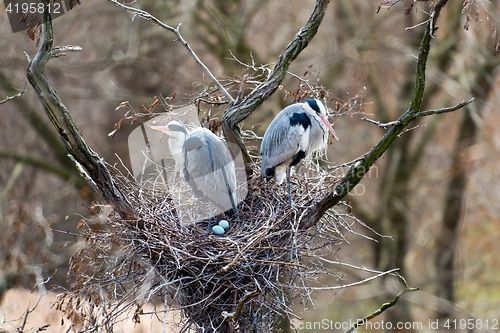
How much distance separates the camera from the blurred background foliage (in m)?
5.78

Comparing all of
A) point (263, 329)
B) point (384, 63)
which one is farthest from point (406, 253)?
point (263, 329)

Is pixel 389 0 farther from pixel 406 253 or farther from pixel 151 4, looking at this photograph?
pixel 406 253

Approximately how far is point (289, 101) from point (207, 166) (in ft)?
11.7

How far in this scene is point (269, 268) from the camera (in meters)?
2.57

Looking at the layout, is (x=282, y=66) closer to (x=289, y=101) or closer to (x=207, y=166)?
(x=207, y=166)

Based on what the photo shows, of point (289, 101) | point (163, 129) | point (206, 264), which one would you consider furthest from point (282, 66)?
point (289, 101)

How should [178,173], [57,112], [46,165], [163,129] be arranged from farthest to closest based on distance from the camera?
[46,165] < [178,173] < [163,129] < [57,112]

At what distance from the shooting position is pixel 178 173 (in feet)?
11.9

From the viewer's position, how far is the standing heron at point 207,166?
3.17 m

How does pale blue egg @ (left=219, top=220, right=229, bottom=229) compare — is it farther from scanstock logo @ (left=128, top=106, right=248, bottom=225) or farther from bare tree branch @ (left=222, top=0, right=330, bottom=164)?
bare tree branch @ (left=222, top=0, right=330, bottom=164)

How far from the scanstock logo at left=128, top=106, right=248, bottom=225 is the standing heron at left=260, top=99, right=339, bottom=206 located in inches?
9.3

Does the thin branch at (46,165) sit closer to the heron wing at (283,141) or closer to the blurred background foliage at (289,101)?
the blurred background foliage at (289,101)

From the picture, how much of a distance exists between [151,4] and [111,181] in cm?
425

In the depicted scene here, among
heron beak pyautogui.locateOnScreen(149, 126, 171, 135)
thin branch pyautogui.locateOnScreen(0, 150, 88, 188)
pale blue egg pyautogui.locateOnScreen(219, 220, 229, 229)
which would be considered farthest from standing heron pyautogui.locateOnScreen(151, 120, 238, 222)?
thin branch pyautogui.locateOnScreen(0, 150, 88, 188)
